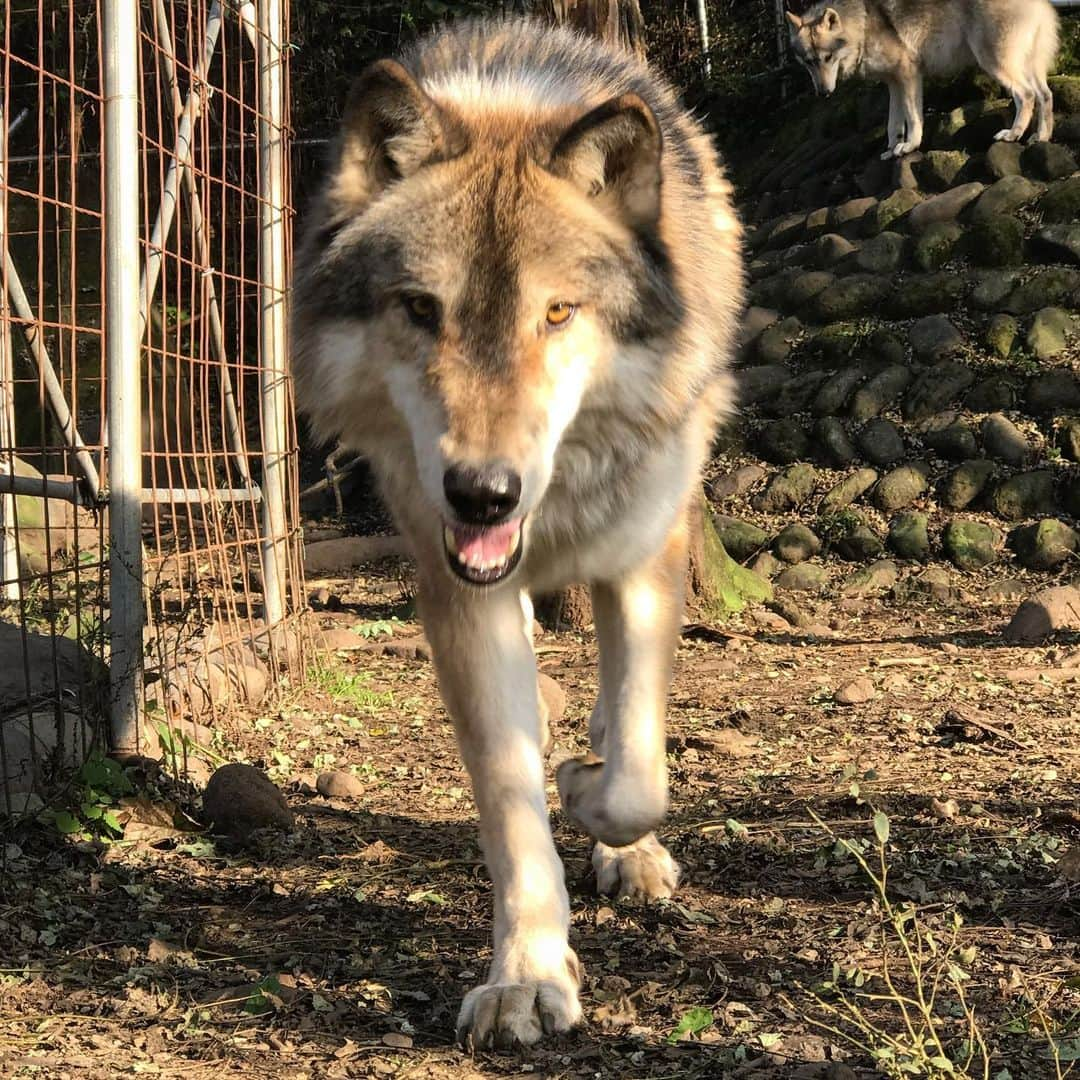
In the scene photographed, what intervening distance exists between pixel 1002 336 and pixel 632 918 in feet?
20.9

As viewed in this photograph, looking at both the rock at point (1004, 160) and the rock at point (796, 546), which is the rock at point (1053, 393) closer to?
the rock at point (796, 546)

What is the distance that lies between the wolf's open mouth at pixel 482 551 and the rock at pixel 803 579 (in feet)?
16.1

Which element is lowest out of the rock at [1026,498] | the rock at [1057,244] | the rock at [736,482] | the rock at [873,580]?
the rock at [873,580]

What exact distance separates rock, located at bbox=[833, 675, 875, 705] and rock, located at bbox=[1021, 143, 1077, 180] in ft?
18.9


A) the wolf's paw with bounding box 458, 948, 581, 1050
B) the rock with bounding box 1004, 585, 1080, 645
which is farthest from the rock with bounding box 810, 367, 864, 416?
the wolf's paw with bounding box 458, 948, 581, 1050

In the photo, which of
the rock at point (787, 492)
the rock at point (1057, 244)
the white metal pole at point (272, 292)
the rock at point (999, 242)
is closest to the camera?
the white metal pole at point (272, 292)

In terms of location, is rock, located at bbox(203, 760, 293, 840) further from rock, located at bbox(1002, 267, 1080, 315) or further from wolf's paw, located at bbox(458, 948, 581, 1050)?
rock, located at bbox(1002, 267, 1080, 315)

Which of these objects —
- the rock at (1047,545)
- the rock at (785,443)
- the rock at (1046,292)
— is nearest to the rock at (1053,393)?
the rock at (1046,292)

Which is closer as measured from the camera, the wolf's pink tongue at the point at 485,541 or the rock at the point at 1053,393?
the wolf's pink tongue at the point at 485,541

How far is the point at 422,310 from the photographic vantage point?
8.04 ft

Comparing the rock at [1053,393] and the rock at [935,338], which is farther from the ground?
the rock at [935,338]

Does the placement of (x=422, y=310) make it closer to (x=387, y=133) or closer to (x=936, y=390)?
(x=387, y=133)

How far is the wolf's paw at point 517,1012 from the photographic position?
2.20 meters

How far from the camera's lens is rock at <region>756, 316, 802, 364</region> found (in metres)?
8.87
